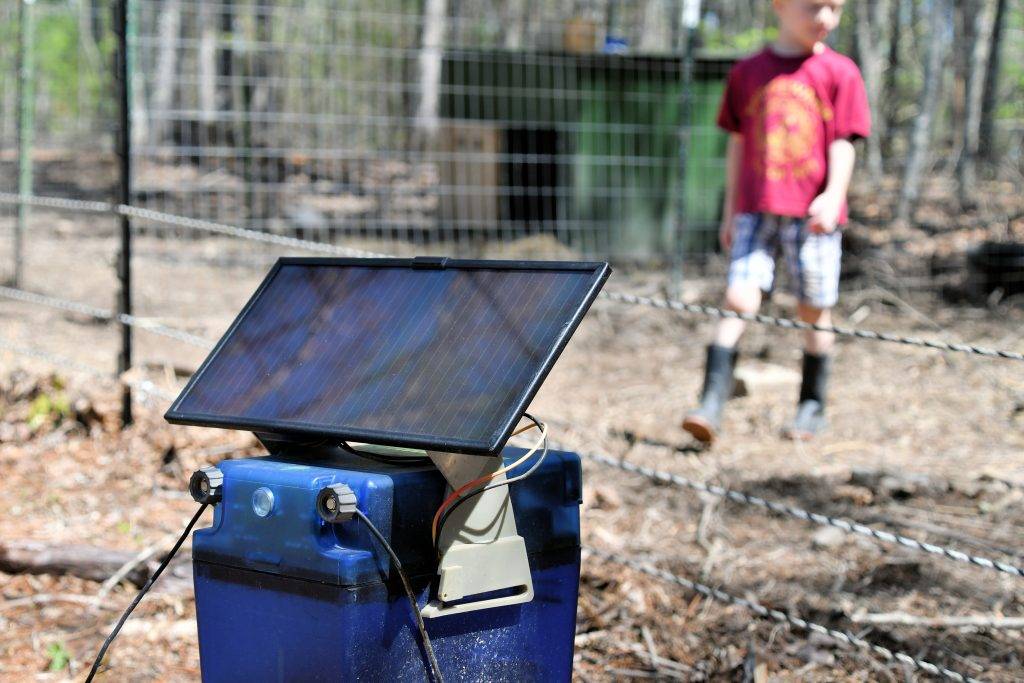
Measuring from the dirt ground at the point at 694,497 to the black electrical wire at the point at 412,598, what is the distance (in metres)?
0.92

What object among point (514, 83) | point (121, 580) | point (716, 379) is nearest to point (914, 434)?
point (716, 379)

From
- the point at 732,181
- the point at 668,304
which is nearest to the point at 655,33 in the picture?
the point at 732,181

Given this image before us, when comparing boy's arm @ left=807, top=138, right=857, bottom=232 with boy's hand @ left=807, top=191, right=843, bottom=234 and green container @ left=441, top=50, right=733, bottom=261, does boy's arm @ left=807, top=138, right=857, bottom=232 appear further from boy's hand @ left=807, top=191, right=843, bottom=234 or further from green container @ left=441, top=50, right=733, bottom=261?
green container @ left=441, top=50, right=733, bottom=261

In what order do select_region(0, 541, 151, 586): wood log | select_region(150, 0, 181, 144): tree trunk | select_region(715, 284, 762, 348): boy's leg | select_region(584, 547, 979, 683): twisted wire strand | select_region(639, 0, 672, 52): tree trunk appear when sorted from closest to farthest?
1. select_region(584, 547, 979, 683): twisted wire strand
2. select_region(0, 541, 151, 586): wood log
3. select_region(715, 284, 762, 348): boy's leg
4. select_region(639, 0, 672, 52): tree trunk
5. select_region(150, 0, 181, 144): tree trunk

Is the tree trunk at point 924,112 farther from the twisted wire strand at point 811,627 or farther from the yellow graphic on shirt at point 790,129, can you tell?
the twisted wire strand at point 811,627

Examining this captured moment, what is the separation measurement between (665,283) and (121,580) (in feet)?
18.7

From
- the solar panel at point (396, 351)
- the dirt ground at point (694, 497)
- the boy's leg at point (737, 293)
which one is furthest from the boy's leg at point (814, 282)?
the solar panel at point (396, 351)

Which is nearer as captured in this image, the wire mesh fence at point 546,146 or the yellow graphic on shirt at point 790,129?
the yellow graphic on shirt at point 790,129

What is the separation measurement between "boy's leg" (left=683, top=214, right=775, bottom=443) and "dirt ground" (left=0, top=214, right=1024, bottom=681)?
22cm

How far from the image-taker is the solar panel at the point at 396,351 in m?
1.61

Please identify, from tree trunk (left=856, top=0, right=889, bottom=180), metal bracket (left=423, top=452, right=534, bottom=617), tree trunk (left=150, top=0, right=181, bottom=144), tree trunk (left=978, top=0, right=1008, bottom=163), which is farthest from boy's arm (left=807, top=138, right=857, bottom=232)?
tree trunk (left=150, top=0, right=181, bottom=144)

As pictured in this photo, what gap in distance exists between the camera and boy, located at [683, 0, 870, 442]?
4230mm

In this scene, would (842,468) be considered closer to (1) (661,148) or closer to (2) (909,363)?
(2) (909,363)

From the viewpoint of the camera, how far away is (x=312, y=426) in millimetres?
1701
